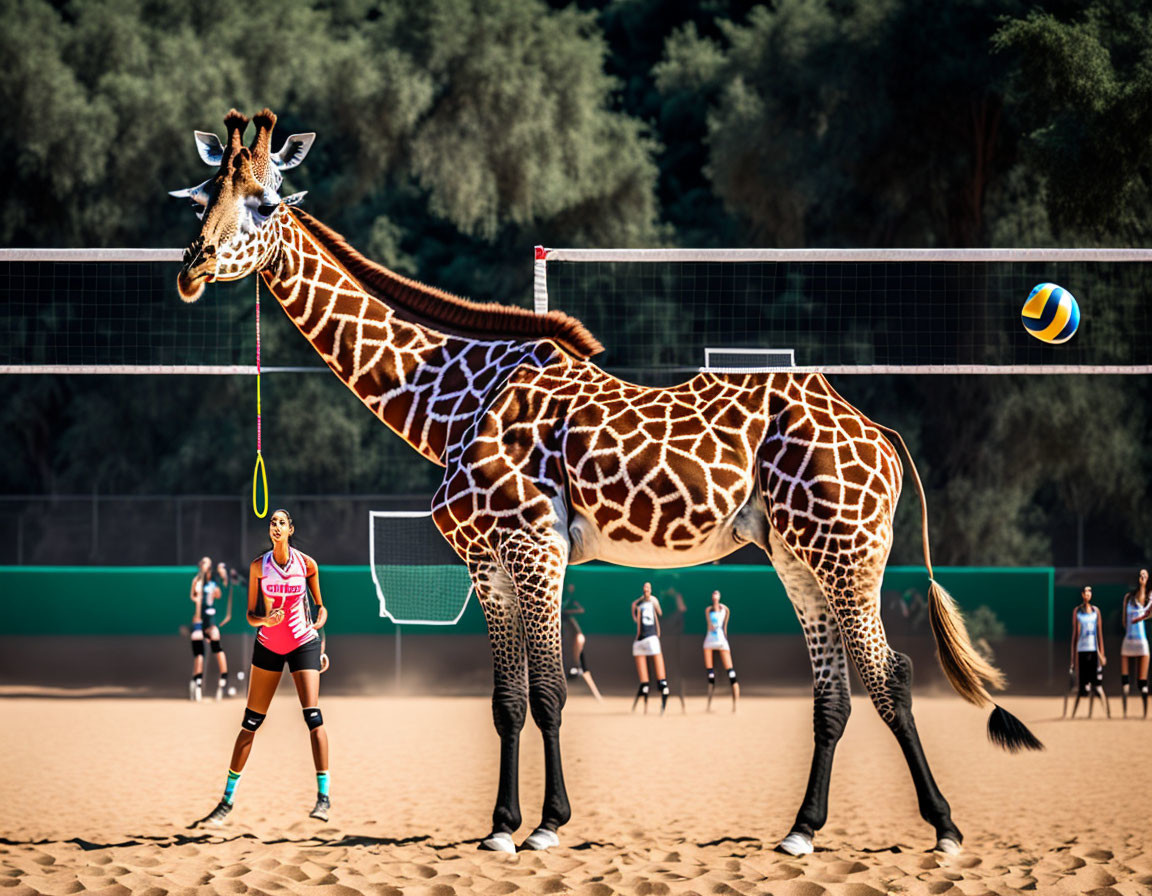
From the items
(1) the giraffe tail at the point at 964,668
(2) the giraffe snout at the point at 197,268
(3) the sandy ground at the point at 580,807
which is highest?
(2) the giraffe snout at the point at 197,268

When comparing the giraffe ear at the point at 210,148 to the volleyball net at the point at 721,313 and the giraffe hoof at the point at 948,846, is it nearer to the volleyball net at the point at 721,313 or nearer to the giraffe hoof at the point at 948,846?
the giraffe hoof at the point at 948,846

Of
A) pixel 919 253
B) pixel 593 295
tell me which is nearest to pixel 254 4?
pixel 593 295

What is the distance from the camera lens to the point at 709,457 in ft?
27.6

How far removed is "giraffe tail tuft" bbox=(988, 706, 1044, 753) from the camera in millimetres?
8555

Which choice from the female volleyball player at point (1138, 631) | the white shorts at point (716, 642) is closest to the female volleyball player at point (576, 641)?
the white shorts at point (716, 642)

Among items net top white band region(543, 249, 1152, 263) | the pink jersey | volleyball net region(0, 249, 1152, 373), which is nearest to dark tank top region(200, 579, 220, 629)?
volleyball net region(0, 249, 1152, 373)

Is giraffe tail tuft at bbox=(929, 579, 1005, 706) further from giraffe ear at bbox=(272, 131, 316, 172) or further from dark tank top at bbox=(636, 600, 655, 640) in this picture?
dark tank top at bbox=(636, 600, 655, 640)

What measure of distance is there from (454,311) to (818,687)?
3339 millimetres

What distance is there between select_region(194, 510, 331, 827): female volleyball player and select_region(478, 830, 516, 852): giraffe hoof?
1.31 metres

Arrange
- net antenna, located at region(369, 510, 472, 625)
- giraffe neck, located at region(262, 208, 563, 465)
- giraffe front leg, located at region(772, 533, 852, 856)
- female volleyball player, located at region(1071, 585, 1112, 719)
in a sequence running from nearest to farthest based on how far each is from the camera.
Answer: giraffe front leg, located at region(772, 533, 852, 856) → giraffe neck, located at region(262, 208, 563, 465) → female volleyball player, located at region(1071, 585, 1112, 719) → net antenna, located at region(369, 510, 472, 625)

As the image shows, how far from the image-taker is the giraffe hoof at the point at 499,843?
8.21 m

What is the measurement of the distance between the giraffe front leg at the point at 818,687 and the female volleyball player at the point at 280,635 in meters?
2.96

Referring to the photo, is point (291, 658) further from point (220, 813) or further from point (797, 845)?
point (797, 845)

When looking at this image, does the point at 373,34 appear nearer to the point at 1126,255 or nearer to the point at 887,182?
the point at 887,182
